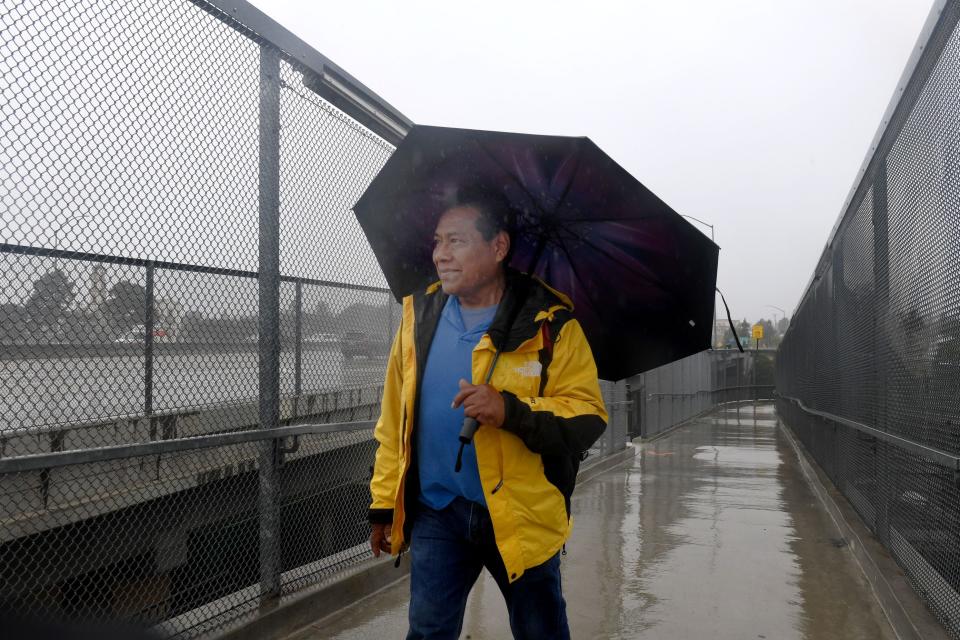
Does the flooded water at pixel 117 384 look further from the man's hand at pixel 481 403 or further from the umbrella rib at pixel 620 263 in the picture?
the umbrella rib at pixel 620 263

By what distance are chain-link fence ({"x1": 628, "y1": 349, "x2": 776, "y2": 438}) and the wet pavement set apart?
239 cm

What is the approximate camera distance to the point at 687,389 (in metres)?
21.9

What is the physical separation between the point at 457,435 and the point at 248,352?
1817mm

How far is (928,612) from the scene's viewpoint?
4.40 meters

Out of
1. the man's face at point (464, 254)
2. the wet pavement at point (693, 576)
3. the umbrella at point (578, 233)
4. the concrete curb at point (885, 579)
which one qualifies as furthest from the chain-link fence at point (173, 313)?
the concrete curb at point (885, 579)

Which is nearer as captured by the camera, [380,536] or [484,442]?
[484,442]

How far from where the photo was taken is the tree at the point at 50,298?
3.09 metres

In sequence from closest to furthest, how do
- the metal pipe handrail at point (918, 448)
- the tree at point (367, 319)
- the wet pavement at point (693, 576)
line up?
1. the metal pipe handrail at point (918, 448)
2. the wet pavement at point (693, 576)
3. the tree at point (367, 319)

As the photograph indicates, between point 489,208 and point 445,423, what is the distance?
0.76m

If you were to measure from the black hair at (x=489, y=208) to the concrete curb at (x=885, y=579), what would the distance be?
2.85m

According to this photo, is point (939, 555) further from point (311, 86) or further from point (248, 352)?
point (311, 86)

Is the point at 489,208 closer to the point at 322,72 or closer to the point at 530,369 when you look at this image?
the point at 530,369

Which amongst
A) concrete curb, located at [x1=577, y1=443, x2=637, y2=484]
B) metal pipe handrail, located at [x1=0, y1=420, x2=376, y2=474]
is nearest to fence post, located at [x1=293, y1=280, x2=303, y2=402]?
metal pipe handrail, located at [x1=0, y1=420, x2=376, y2=474]

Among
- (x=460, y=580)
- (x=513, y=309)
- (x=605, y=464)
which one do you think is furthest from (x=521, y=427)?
(x=605, y=464)
